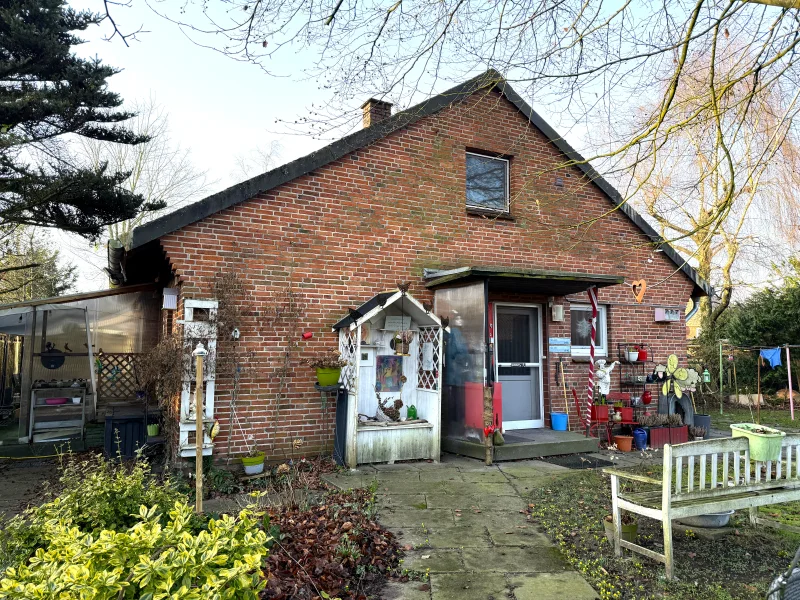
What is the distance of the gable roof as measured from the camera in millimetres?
6676

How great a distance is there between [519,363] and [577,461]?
200 centimetres

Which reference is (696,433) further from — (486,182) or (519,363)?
(486,182)

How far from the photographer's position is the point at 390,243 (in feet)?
27.7

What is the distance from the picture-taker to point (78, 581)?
1.95 m

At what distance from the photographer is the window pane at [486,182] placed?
952cm

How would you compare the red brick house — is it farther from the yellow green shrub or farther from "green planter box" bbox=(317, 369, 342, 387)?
the yellow green shrub

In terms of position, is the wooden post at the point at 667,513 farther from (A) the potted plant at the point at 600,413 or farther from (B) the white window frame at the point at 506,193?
(B) the white window frame at the point at 506,193

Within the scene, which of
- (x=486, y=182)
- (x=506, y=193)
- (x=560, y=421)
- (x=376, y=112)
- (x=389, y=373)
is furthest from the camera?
(x=506, y=193)

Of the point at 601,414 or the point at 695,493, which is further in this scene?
the point at 601,414

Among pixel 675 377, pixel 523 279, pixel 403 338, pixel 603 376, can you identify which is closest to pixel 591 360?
pixel 603 376

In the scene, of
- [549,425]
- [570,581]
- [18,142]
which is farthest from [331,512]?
[18,142]

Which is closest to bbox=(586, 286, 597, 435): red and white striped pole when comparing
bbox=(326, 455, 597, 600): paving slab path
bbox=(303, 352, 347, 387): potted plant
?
bbox=(326, 455, 597, 600): paving slab path

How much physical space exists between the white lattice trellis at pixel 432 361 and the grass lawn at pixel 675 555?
8.00 ft

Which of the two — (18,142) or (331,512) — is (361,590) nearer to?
(331,512)
